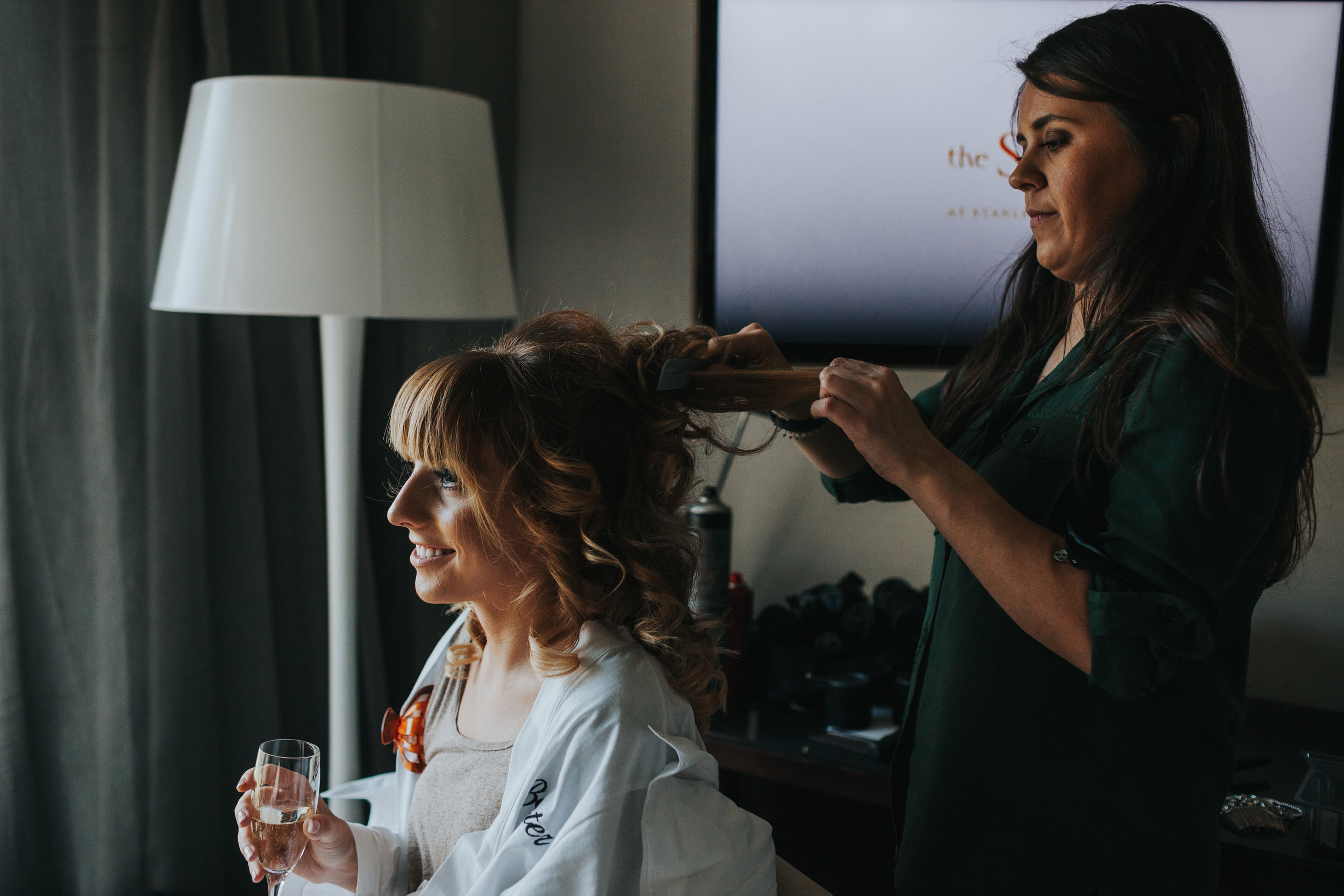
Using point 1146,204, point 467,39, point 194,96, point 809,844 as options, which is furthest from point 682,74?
point 809,844

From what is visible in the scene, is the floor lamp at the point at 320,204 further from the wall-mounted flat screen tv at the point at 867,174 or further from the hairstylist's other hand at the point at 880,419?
the hairstylist's other hand at the point at 880,419

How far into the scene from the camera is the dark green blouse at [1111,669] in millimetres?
930

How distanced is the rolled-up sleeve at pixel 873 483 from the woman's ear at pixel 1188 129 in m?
0.49

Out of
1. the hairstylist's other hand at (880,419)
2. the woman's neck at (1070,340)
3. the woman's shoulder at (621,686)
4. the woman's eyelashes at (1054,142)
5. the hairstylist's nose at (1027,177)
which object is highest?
the woman's eyelashes at (1054,142)

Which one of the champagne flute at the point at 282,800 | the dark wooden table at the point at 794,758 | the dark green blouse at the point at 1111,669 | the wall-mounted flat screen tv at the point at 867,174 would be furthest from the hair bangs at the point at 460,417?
the wall-mounted flat screen tv at the point at 867,174

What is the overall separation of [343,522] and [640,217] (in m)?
1.03

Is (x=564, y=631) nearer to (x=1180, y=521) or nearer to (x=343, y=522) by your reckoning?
(x=1180, y=521)

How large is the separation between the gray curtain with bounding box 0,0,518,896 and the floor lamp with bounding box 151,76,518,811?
8.9 inches

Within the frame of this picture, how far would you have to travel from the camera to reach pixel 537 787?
105cm

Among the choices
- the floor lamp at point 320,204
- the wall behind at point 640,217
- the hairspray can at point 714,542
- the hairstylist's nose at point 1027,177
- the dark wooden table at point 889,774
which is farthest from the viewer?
the wall behind at point 640,217

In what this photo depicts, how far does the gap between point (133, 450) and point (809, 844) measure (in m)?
1.43

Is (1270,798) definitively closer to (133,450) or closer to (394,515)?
(394,515)

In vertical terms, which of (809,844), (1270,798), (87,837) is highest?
(1270,798)

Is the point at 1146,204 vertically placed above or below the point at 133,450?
above
